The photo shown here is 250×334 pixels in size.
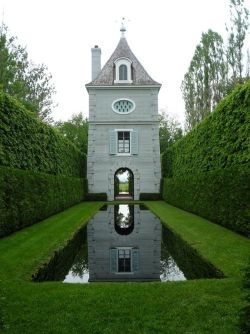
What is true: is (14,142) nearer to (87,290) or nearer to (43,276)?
(43,276)

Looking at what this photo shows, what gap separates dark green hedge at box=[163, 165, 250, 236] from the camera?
33.5 feet

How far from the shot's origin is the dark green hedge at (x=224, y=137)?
1153cm

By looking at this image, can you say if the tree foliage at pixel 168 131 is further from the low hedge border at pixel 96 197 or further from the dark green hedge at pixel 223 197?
the dark green hedge at pixel 223 197

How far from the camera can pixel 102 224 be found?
46.2ft

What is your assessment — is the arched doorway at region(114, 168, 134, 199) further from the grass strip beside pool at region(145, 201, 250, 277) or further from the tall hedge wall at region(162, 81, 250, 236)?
the grass strip beside pool at region(145, 201, 250, 277)

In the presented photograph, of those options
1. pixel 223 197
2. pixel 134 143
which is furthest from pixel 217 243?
pixel 134 143

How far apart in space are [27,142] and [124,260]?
7.91 m

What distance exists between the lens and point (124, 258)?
27.0 feet

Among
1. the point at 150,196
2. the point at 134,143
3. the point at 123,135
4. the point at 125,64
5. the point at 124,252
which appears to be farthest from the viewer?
the point at 125,64

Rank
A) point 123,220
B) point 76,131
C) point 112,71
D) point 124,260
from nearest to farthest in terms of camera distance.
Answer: point 124,260 < point 123,220 < point 112,71 < point 76,131

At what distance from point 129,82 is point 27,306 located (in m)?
26.7

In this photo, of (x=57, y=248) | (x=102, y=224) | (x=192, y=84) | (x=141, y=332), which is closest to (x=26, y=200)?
(x=102, y=224)

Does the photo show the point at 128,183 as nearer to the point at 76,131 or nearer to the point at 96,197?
the point at 76,131

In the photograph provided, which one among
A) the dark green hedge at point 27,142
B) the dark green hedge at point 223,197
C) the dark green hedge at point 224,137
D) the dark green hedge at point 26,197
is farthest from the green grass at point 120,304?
the dark green hedge at point 27,142
